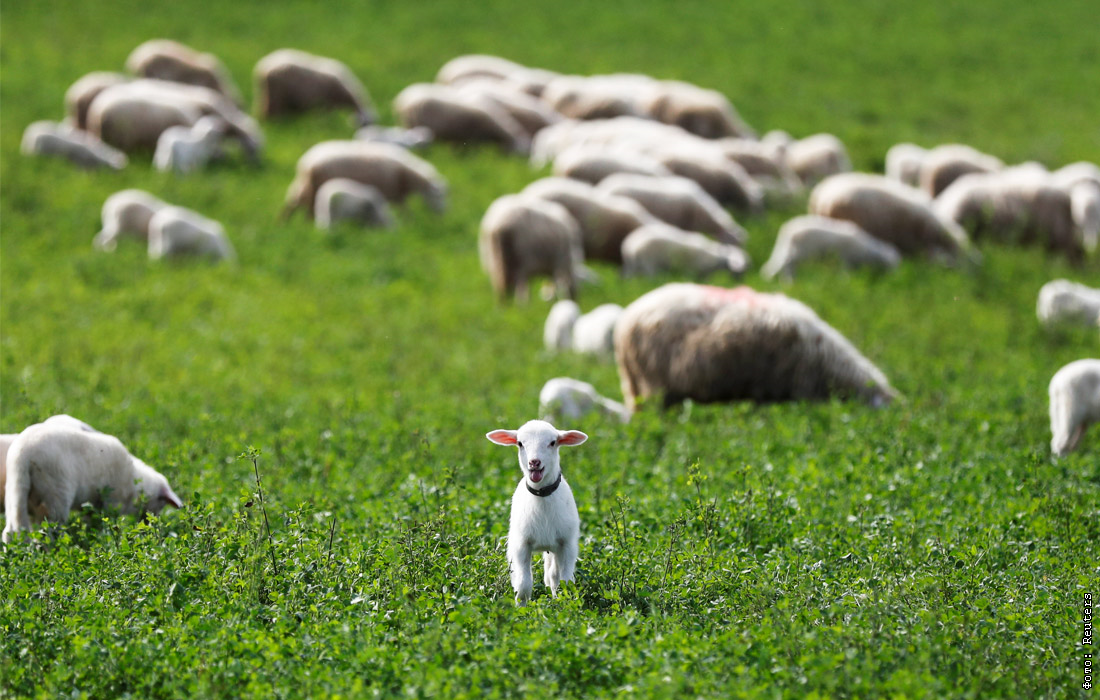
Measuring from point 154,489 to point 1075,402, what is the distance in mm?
5784

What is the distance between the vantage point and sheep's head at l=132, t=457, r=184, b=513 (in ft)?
20.0

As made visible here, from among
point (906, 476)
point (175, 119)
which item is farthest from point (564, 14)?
point (906, 476)

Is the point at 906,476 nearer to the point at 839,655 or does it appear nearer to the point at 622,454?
the point at 622,454

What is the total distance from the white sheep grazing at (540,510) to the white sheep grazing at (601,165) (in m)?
13.6

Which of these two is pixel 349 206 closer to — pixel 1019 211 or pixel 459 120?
pixel 459 120

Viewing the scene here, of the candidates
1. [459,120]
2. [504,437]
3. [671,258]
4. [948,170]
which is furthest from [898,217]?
[504,437]

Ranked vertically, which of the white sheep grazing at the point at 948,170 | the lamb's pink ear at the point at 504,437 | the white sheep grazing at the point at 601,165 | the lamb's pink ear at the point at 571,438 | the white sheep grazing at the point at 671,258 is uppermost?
the white sheep grazing at the point at 948,170

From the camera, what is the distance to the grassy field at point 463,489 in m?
4.23

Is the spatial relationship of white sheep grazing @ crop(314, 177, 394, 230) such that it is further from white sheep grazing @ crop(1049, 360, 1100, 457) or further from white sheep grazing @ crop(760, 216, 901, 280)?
white sheep grazing @ crop(1049, 360, 1100, 457)

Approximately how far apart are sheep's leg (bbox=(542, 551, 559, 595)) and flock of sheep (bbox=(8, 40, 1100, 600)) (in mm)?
34

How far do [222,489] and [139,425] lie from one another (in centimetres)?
173

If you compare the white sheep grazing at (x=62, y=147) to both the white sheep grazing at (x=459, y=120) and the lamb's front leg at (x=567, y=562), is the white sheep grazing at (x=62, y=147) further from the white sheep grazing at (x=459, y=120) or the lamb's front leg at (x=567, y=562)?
the lamb's front leg at (x=567, y=562)

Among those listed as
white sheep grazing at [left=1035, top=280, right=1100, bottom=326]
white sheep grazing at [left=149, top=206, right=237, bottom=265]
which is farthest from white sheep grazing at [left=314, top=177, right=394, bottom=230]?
white sheep grazing at [left=1035, top=280, right=1100, bottom=326]

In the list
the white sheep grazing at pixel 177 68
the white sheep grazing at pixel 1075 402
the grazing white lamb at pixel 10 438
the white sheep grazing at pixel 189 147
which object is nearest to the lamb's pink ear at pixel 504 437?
the grazing white lamb at pixel 10 438
